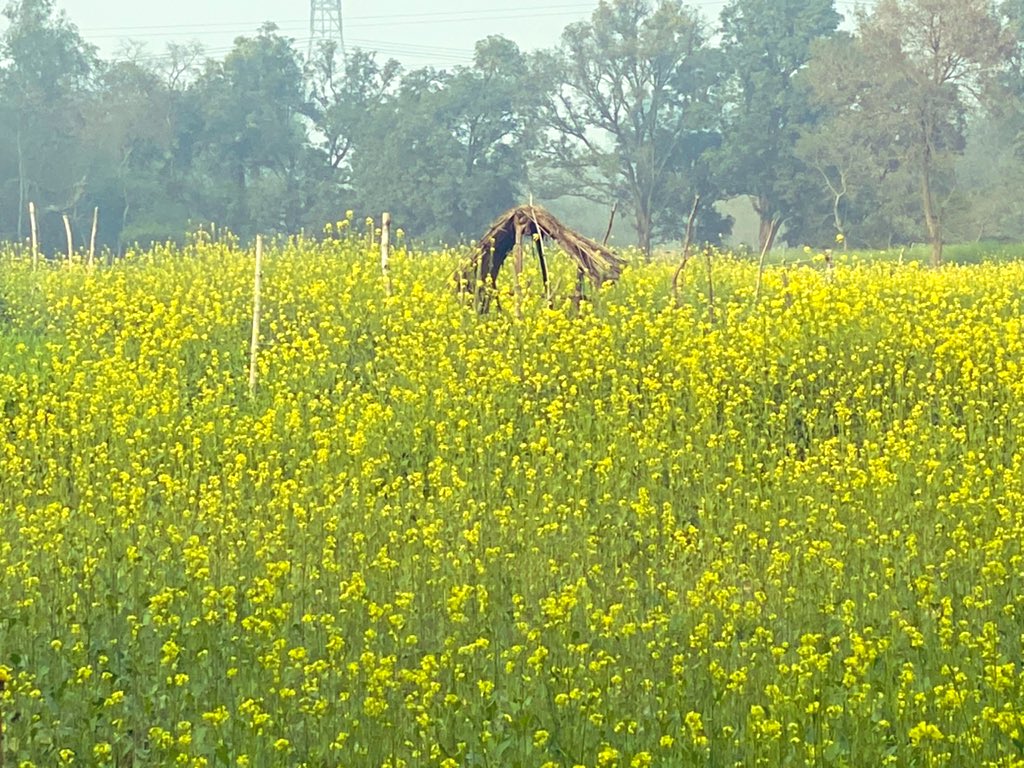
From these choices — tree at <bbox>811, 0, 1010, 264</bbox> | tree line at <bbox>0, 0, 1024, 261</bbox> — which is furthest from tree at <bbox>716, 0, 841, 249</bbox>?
tree at <bbox>811, 0, 1010, 264</bbox>

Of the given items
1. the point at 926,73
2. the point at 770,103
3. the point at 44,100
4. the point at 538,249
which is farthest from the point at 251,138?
the point at 538,249

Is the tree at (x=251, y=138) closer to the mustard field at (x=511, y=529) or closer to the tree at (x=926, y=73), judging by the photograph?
the tree at (x=926, y=73)

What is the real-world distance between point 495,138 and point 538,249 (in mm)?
39427

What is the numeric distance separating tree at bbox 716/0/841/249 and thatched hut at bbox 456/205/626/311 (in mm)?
37521

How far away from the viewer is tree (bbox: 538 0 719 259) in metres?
55.5

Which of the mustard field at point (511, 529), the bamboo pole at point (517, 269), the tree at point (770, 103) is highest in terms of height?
the tree at point (770, 103)

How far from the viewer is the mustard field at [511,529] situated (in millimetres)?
6105

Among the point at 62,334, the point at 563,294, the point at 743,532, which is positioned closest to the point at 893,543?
the point at 743,532

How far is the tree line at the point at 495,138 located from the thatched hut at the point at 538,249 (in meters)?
34.0

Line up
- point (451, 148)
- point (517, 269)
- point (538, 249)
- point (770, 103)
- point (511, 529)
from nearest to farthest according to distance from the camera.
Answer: point (511, 529)
point (517, 269)
point (538, 249)
point (451, 148)
point (770, 103)

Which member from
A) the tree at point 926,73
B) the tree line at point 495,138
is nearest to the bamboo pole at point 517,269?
the tree at point 926,73

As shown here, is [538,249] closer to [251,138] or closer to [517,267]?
[517,267]

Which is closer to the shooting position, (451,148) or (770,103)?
(451,148)

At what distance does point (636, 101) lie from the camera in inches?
2226
